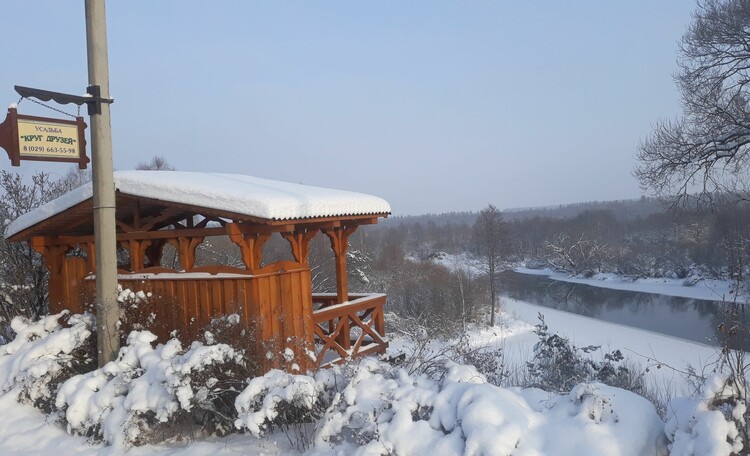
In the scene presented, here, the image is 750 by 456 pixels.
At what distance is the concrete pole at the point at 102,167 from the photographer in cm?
481

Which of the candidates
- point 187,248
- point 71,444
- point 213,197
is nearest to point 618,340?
point 187,248

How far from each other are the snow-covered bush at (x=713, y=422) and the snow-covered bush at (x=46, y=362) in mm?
5082

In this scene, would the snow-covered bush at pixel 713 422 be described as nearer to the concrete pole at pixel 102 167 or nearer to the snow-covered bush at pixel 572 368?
the snow-covered bush at pixel 572 368

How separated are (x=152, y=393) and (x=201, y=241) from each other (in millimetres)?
2371

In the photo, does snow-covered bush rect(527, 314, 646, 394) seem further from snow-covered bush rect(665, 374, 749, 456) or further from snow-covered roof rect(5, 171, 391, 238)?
snow-covered bush rect(665, 374, 749, 456)

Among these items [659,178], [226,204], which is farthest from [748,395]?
[659,178]

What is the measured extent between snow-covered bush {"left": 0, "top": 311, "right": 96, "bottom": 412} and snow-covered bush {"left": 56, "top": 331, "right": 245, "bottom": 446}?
57 centimetres

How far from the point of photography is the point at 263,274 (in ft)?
18.9

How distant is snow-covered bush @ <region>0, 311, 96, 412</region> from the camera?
5.09 meters

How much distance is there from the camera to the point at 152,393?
4.22 meters

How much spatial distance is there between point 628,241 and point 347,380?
57585 mm

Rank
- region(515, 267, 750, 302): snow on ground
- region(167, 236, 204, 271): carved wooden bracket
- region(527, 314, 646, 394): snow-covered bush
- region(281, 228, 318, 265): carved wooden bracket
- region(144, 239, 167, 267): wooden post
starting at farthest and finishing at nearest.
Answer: region(515, 267, 750, 302): snow on ground → region(144, 239, 167, 267): wooden post → region(527, 314, 646, 394): snow-covered bush → region(281, 228, 318, 265): carved wooden bracket → region(167, 236, 204, 271): carved wooden bracket

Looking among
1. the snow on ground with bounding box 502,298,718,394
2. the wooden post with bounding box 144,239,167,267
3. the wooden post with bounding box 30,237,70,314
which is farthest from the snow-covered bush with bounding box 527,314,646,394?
the wooden post with bounding box 30,237,70,314

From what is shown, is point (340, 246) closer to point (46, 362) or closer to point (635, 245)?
point (46, 362)
